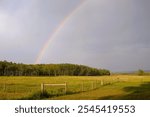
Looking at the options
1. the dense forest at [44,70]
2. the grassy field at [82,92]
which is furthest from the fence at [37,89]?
the dense forest at [44,70]

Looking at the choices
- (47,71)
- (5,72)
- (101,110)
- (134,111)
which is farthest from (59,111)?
(47,71)

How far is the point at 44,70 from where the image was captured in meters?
161

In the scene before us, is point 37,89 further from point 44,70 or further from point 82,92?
→ point 44,70

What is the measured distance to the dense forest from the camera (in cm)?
14888

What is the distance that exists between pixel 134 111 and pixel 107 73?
7347 inches

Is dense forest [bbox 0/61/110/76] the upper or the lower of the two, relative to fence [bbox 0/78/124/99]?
upper

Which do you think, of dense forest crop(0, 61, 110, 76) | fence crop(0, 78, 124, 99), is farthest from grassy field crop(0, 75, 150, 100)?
dense forest crop(0, 61, 110, 76)

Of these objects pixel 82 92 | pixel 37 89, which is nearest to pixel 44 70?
pixel 37 89

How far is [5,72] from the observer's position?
14600 cm

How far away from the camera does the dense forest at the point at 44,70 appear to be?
14888cm

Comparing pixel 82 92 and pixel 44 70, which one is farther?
pixel 44 70

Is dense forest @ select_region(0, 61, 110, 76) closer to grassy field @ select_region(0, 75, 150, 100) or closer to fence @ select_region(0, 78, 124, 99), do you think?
grassy field @ select_region(0, 75, 150, 100)

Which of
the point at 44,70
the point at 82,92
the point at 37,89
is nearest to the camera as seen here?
the point at 82,92

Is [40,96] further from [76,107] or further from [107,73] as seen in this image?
[107,73]
